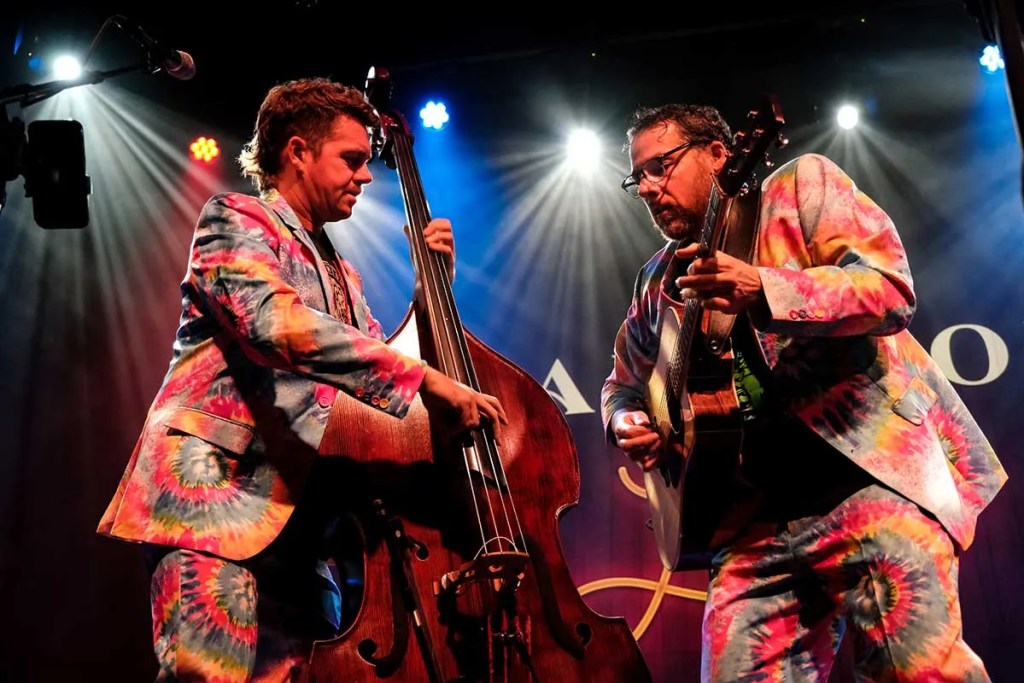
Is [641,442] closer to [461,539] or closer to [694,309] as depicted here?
[694,309]

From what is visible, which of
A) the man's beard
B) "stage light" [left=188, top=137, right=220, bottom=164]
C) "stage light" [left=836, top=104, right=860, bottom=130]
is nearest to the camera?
the man's beard

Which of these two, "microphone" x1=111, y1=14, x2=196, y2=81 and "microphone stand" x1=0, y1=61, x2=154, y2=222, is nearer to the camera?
"microphone stand" x1=0, y1=61, x2=154, y2=222

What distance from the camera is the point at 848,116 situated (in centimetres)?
578

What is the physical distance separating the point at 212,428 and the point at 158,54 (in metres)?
2.74

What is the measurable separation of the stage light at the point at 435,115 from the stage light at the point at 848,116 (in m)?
2.82

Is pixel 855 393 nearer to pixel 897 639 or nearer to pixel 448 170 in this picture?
pixel 897 639

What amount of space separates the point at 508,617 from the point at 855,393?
1055 millimetres

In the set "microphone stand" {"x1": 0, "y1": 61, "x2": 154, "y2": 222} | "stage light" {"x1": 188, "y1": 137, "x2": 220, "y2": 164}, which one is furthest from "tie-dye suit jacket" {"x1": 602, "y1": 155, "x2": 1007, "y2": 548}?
"stage light" {"x1": 188, "y1": 137, "x2": 220, "y2": 164}

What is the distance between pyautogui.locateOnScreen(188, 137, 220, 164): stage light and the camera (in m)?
6.22

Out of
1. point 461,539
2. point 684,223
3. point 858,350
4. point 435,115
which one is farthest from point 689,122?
point 435,115

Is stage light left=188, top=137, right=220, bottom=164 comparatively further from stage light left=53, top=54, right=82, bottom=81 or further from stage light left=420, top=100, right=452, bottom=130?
stage light left=420, top=100, right=452, bottom=130

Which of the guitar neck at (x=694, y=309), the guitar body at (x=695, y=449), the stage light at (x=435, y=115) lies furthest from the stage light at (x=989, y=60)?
the guitar neck at (x=694, y=309)

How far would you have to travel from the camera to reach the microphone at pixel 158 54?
4.00 meters

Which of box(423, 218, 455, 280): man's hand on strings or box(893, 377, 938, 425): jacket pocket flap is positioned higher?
box(423, 218, 455, 280): man's hand on strings
